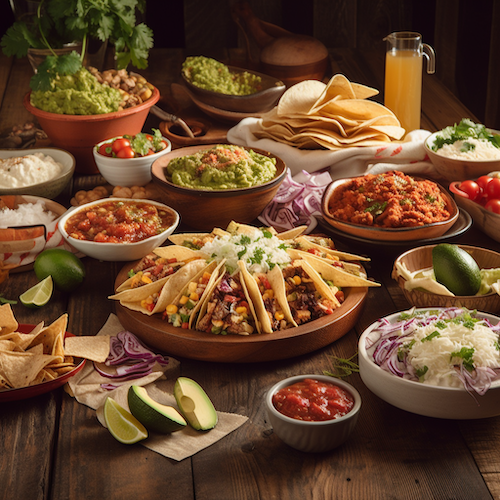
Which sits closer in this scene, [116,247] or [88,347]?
[88,347]

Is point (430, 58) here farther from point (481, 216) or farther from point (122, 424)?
point (122, 424)

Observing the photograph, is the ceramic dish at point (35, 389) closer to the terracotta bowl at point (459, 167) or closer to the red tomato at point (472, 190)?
the red tomato at point (472, 190)

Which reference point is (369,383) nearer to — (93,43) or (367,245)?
(367,245)

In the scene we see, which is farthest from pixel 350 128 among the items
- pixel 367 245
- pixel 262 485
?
pixel 262 485

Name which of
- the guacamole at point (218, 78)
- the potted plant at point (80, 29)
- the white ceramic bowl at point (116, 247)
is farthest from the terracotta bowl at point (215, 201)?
the guacamole at point (218, 78)

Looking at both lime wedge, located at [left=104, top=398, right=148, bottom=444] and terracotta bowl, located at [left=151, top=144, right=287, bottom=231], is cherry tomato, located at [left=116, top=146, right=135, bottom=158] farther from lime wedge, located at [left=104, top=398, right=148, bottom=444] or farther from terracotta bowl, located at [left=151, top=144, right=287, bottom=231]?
lime wedge, located at [left=104, top=398, right=148, bottom=444]

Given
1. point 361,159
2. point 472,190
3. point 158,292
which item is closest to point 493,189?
point 472,190
